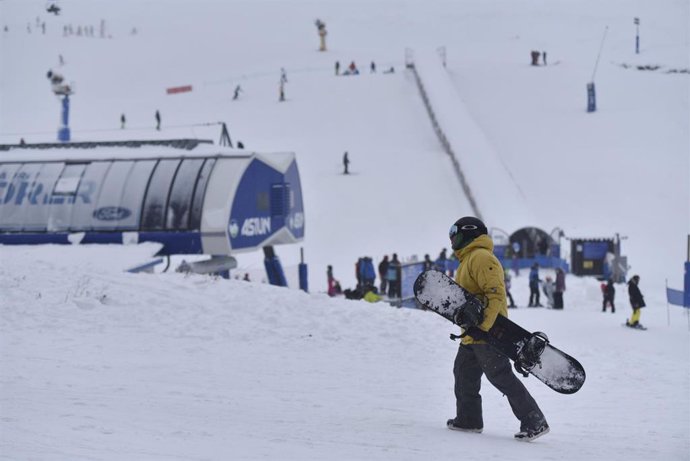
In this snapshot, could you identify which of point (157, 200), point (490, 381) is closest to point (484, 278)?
point (490, 381)

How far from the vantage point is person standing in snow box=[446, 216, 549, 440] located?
6281mm

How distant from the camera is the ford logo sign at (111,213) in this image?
18125 mm

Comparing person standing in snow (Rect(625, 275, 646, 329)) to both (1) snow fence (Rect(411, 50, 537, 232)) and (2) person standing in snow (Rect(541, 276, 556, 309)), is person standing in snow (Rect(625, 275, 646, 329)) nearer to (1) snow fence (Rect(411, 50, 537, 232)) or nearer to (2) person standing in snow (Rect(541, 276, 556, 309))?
(2) person standing in snow (Rect(541, 276, 556, 309))

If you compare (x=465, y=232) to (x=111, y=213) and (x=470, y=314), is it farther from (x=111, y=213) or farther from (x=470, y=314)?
(x=111, y=213)

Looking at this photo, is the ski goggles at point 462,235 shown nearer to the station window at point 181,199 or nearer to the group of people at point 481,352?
the group of people at point 481,352

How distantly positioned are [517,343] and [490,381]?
31 centimetres

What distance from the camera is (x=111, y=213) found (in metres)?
18.2

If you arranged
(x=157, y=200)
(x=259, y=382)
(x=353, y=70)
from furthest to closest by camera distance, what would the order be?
(x=353, y=70) → (x=157, y=200) → (x=259, y=382)

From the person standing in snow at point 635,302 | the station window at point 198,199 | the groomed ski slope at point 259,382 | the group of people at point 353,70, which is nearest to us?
the groomed ski slope at point 259,382

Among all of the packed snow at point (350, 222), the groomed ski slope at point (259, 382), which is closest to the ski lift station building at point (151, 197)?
the packed snow at point (350, 222)

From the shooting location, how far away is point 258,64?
60.9 m

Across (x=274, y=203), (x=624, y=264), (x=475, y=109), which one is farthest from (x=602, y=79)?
(x=274, y=203)

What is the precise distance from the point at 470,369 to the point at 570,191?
1235 inches

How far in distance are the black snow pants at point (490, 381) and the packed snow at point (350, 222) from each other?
0.21 metres
